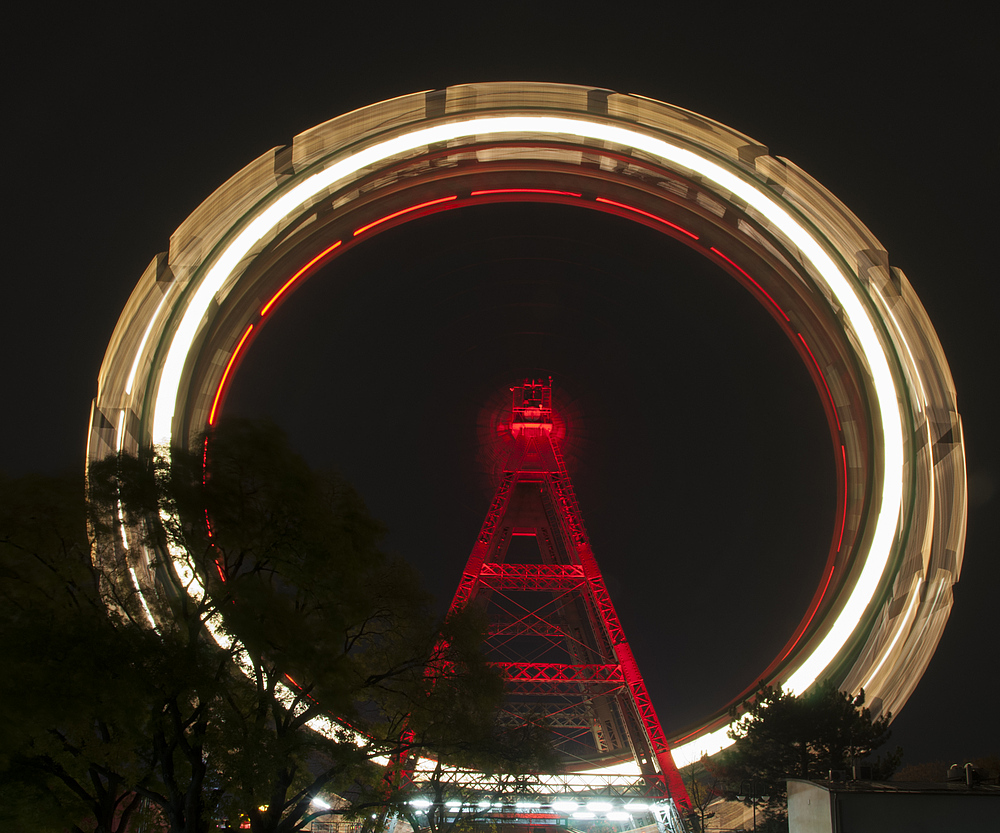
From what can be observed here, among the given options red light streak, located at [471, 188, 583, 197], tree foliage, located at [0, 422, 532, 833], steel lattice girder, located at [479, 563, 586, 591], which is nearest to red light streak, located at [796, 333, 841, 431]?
red light streak, located at [471, 188, 583, 197]

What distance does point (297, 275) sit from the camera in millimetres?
14477

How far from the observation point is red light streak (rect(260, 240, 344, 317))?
1416 centimetres

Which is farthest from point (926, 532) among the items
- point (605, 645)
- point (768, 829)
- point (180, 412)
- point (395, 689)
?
point (180, 412)

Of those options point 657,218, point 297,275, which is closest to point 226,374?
point 297,275

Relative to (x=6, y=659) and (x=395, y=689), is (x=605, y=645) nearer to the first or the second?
(x=395, y=689)

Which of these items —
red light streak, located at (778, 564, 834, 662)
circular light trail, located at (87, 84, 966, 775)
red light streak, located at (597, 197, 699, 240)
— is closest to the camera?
circular light trail, located at (87, 84, 966, 775)

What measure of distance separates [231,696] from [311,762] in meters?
1.56

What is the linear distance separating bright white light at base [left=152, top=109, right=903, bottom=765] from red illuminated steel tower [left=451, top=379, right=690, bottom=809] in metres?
1.10

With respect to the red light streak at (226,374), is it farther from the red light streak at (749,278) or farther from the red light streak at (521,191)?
the red light streak at (749,278)

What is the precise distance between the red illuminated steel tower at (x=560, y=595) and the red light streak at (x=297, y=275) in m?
4.35

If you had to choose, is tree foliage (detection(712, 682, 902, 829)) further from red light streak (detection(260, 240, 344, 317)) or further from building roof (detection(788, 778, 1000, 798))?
red light streak (detection(260, 240, 344, 317))

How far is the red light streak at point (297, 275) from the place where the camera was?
14156 mm

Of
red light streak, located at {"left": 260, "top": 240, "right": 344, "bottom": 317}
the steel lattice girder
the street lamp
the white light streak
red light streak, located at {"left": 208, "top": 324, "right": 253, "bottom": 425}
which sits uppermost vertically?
red light streak, located at {"left": 260, "top": 240, "right": 344, "bottom": 317}

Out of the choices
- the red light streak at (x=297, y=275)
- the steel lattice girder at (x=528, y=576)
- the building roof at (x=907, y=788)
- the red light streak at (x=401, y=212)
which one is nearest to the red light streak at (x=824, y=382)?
the steel lattice girder at (x=528, y=576)
